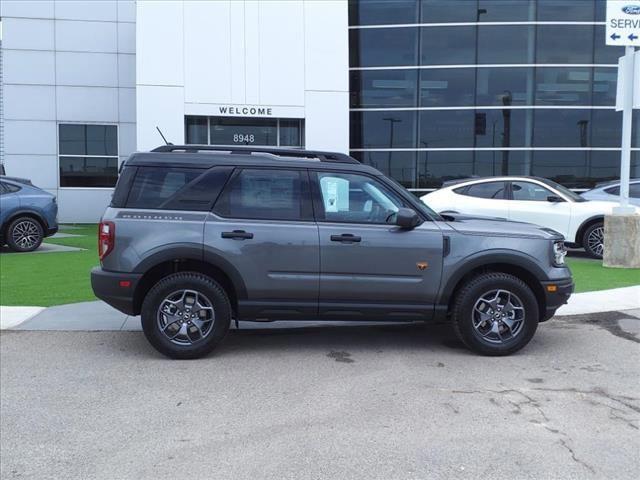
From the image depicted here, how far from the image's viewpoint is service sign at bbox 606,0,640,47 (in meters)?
11.0

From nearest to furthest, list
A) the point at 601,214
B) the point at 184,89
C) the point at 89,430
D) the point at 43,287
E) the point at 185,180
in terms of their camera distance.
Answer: the point at 89,430 → the point at 185,180 → the point at 43,287 → the point at 601,214 → the point at 184,89

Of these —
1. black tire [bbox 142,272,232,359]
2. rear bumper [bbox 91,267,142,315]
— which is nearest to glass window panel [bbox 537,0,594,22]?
black tire [bbox 142,272,232,359]

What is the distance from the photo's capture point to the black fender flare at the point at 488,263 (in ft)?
19.3

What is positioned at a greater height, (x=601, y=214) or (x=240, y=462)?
(x=601, y=214)

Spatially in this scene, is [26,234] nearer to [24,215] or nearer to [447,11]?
[24,215]

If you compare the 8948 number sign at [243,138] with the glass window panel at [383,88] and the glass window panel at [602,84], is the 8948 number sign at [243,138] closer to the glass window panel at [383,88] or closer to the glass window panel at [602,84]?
the glass window panel at [383,88]

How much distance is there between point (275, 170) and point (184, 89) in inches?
511

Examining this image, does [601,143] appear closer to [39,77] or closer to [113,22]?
[113,22]

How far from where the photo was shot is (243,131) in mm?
18734

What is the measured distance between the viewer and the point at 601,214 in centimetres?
1212

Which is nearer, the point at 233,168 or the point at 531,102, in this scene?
the point at 233,168

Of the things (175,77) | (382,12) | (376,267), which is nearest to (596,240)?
(376,267)

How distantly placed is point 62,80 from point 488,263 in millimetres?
19230

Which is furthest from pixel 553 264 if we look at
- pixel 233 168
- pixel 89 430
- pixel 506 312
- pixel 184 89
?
pixel 184 89
